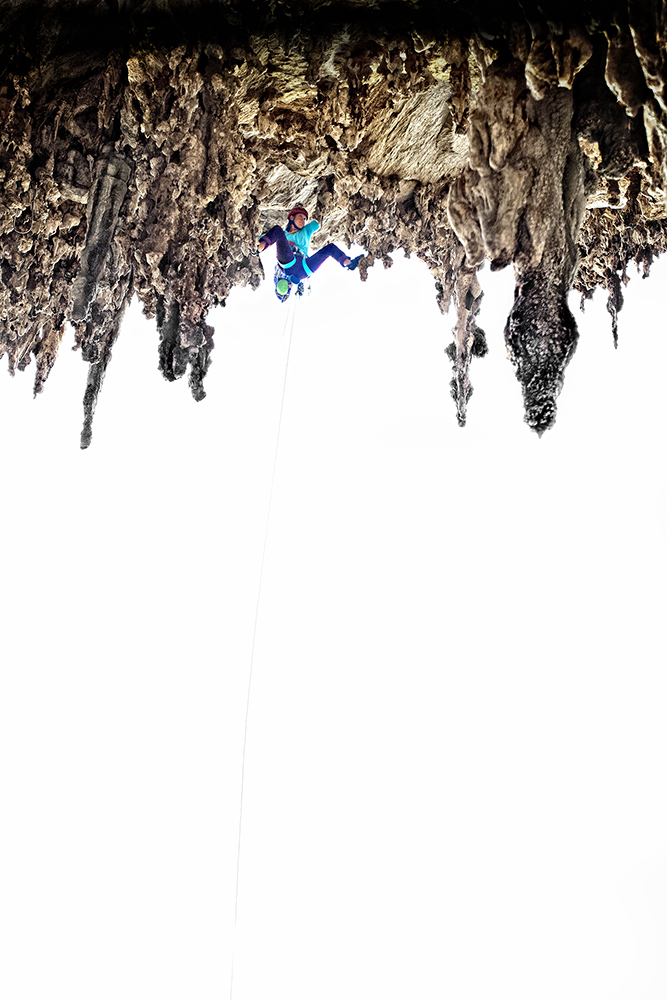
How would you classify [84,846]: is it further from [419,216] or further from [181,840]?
[419,216]

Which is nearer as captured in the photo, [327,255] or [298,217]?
[298,217]

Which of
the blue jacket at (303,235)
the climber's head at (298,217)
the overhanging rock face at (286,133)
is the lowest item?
the overhanging rock face at (286,133)

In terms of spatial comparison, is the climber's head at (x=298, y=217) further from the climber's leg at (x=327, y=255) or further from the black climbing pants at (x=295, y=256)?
the climber's leg at (x=327, y=255)

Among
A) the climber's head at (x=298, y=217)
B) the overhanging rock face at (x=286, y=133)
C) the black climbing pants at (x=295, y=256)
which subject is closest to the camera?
the overhanging rock face at (x=286, y=133)

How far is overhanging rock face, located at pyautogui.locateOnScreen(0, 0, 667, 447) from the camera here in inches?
64.4

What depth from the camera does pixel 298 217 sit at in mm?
2695

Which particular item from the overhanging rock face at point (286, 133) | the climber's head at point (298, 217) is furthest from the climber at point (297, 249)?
the overhanging rock face at point (286, 133)

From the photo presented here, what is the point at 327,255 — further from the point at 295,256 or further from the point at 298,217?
the point at 298,217

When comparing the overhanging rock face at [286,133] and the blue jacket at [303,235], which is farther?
the blue jacket at [303,235]

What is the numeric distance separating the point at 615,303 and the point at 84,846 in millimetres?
9897

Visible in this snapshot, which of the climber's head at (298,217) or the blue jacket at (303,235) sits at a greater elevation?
the climber's head at (298,217)

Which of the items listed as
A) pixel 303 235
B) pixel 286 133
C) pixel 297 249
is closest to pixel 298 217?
pixel 303 235

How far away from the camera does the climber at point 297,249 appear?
2723mm

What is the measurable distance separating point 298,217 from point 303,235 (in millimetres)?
78
